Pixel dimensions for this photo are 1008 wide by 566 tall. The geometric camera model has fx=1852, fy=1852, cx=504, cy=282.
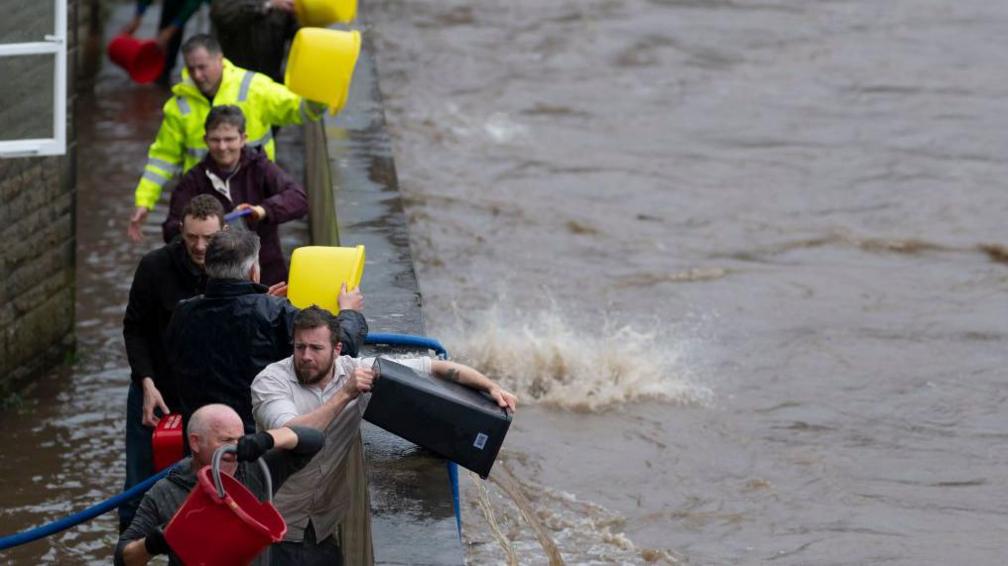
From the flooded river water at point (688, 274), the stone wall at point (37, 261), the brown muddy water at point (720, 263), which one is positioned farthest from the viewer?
the stone wall at point (37, 261)

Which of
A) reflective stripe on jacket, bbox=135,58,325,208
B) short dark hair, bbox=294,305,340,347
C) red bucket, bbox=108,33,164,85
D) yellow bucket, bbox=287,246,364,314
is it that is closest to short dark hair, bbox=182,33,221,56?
reflective stripe on jacket, bbox=135,58,325,208

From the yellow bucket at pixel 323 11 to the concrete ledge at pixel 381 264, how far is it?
52 cm

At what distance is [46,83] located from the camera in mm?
7199

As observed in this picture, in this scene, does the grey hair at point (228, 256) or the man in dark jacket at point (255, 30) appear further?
the man in dark jacket at point (255, 30)

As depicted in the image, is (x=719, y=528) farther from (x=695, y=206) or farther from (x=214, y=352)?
(x=695, y=206)

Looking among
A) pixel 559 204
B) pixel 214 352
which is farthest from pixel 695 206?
pixel 214 352

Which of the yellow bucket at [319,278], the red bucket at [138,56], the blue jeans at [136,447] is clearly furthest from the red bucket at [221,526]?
the red bucket at [138,56]

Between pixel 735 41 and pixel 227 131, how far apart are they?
1156 cm

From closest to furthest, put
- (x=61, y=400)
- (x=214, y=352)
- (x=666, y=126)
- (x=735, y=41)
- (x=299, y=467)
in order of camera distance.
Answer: (x=299, y=467) < (x=214, y=352) < (x=61, y=400) < (x=666, y=126) < (x=735, y=41)

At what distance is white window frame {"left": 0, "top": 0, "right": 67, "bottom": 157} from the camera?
711cm

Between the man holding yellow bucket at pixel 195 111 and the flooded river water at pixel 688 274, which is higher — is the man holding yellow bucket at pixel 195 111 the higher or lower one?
the higher one

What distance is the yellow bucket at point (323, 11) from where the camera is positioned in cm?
1070

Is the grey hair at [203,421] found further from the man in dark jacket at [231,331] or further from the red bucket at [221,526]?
the man in dark jacket at [231,331]

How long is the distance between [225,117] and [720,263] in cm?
544
